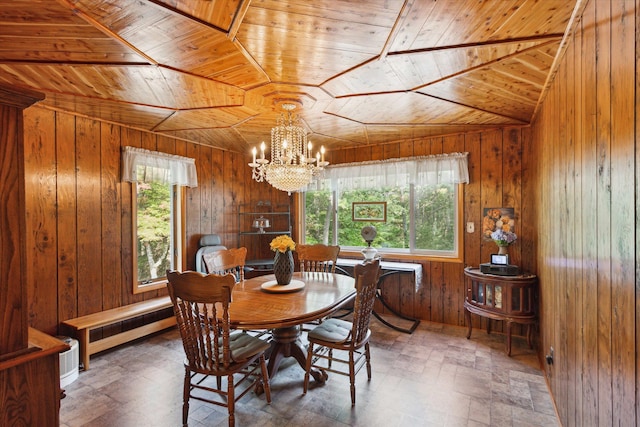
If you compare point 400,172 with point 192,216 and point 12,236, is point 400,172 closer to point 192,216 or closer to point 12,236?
point 192,216

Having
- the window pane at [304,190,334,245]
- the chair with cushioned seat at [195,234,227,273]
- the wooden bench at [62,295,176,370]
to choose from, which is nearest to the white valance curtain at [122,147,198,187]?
the chair with cushioned seat at [195,234,227,273]

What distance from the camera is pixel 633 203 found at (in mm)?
917

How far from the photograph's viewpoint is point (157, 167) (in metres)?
3.57

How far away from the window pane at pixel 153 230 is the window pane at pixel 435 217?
3322mm

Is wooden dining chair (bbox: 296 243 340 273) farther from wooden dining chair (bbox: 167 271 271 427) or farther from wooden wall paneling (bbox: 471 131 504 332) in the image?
wooden wall paneling (bbox: 471 131 504 332)

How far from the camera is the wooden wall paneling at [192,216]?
3.99m

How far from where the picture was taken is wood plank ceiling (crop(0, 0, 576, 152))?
1418mm

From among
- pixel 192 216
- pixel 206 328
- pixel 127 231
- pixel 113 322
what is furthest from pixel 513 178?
pixel 113 322

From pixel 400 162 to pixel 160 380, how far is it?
11.8ft

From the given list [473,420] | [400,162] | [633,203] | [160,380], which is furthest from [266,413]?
[400,162]

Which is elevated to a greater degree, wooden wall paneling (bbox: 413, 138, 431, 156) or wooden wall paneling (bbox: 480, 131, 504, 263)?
wooden wall paneling (bbox: 413, 138, 431, 156)

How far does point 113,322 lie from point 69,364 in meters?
0.50

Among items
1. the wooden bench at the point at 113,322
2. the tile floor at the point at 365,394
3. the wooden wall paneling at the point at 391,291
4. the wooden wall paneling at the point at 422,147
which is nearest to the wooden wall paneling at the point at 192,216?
the wooden bench at the point at 113,322

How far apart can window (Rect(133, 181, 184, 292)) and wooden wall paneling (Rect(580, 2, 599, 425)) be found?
3916 millimetres
